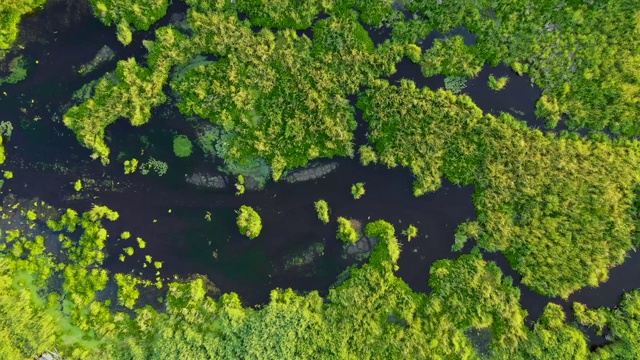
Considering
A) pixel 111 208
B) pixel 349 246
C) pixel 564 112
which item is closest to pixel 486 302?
pixel 349 246

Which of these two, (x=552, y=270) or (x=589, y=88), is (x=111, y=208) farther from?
Result: (x=589, y=88)

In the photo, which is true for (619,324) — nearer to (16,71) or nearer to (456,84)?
(456,84)

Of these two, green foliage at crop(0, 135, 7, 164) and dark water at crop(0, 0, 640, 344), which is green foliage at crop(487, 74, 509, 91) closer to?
dark water at crop(0, 0, 640, 344)

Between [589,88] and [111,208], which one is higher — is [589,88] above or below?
above

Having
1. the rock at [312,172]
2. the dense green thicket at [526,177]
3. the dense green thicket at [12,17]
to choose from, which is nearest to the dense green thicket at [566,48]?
the dense green thicket at [526,177]

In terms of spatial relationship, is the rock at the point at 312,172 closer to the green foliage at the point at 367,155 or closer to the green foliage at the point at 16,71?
the green foliage at the point at 367,155

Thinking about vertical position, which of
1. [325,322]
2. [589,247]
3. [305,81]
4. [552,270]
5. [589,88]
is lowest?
[325,322]
